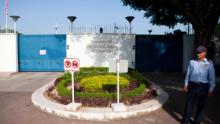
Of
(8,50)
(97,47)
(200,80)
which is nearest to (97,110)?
(200,80)

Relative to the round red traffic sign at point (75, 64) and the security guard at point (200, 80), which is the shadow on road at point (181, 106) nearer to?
the security guard at point (200, 80)

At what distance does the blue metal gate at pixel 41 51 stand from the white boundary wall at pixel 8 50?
47 centimetres

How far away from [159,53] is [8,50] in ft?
33.5

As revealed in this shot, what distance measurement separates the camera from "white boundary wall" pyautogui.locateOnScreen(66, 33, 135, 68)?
20.4 m

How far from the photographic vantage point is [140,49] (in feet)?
67.9

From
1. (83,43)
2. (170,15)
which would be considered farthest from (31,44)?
(170,15)

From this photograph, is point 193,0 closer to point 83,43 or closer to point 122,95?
point 122,95

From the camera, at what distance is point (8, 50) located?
20156 mm

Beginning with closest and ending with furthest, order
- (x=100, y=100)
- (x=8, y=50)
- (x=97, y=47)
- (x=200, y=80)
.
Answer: (x=200, y=80), (x=100, y=100), (x=8, y=50), (x=97, y=47)

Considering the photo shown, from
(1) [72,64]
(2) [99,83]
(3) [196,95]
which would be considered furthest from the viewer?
(2) [99,83]

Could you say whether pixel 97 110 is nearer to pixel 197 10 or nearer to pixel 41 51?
pixel 197 10

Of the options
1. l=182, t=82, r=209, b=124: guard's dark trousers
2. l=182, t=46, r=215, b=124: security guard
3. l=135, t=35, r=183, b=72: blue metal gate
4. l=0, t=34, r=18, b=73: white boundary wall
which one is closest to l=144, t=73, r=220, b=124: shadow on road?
l=182, t=82, r=209, b=124: guard's dark trousers

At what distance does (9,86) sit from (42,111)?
604cm

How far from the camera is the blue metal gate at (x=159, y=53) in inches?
814
